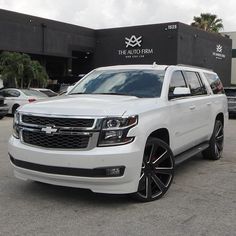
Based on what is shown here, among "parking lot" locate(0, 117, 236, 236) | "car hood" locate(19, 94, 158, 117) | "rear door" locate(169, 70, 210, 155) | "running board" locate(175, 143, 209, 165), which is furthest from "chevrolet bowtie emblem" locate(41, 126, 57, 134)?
"running board" locate(175, 143, 209, 165)

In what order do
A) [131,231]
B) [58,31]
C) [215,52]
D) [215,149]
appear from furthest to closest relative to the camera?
[215,52]
[58,31]
[215,149]
[131,231]

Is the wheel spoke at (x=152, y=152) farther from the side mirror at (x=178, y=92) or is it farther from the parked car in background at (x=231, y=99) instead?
the parked car in background at (x=231, y=99)

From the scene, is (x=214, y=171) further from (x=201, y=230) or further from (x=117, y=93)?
(x=201, y=230)

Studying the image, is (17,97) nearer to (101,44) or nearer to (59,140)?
(59,140)

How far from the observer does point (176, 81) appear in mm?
7141

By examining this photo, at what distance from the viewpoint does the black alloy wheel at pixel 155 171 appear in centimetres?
573

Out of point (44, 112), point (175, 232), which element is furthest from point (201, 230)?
point (44, 112)

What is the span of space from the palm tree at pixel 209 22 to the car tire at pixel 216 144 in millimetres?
51552

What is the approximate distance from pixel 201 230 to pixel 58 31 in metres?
31.2

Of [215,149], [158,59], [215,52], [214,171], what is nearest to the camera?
[214,171]

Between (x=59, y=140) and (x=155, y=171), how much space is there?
1.40 meters

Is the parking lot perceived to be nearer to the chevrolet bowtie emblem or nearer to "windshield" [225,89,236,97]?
the chevrolet bowtie emblem

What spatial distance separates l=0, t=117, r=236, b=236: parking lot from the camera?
4766 millimetres

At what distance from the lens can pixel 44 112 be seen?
5527 millimetres
